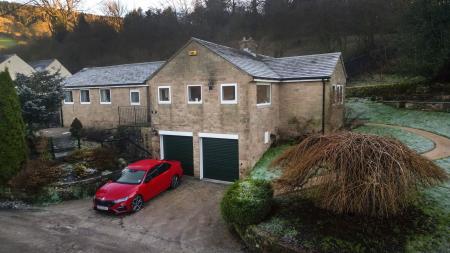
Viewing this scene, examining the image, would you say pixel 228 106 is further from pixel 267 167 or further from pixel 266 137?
pixel 267 167

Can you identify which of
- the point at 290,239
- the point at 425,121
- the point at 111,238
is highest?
the point at 425,121

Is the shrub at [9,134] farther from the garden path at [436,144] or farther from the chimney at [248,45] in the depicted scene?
the garden path at [436,144]

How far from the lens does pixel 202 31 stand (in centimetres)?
4753

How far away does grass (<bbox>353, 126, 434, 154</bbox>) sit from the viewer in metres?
14.6

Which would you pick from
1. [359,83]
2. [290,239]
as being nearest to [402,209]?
[290,239]

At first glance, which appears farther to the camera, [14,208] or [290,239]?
[14,208]

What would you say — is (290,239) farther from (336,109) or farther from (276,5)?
(276,5)

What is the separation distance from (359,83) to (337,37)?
323 inches

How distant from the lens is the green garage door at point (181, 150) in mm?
16625

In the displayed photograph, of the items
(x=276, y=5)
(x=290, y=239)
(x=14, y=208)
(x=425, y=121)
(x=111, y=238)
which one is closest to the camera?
(x=290, y=239)

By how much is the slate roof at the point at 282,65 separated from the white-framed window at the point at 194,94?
2.29 meters

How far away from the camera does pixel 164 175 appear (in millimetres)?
13938

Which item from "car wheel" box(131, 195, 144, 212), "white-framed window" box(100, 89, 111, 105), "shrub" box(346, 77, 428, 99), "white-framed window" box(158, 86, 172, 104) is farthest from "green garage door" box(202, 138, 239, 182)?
"shrub" box(346, 77, 428, 99)

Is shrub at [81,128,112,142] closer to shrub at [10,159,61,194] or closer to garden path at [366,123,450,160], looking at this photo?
shrub at [10,159,61,194]
